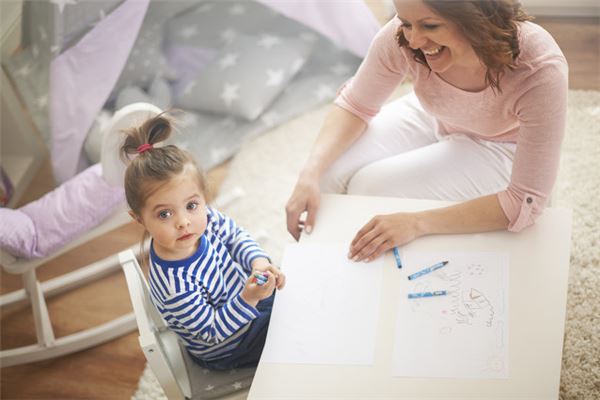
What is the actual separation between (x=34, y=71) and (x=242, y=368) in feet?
4.47

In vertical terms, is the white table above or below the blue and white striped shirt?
above

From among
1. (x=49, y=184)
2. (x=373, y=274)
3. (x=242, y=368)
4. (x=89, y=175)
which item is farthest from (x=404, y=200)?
(x=49, y=184)

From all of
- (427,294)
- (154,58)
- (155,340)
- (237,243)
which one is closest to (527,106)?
(427,294)

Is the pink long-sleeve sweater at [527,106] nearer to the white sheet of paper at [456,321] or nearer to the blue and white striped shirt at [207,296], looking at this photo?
the white sheet of paper at [456,321]

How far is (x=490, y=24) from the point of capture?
4.01 feet

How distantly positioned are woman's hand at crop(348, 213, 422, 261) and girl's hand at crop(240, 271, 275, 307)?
161mm

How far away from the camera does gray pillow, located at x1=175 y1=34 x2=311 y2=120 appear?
8.19 feet

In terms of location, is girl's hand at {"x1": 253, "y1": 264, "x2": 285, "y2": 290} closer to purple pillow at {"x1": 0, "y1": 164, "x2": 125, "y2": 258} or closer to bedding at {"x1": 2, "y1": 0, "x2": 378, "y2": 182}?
purple pillow at {"x1": 0, "y1": 164, "x2": 125, "y2": 258}

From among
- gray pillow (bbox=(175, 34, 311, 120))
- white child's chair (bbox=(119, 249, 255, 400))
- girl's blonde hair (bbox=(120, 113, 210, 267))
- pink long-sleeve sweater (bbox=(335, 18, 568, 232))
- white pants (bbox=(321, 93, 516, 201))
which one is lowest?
gray pillow (bbox=(175, 34, 311, 120))

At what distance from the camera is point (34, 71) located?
7.42 feet

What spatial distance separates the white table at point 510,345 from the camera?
1.10m

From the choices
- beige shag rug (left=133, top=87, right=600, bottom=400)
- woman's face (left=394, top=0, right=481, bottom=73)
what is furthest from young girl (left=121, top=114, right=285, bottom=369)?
beige shag rug (left=133, top=87, right=600, bottom=400)

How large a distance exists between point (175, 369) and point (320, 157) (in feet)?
1.86

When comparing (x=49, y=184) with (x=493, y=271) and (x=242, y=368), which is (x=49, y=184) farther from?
(x=493, y=271)
